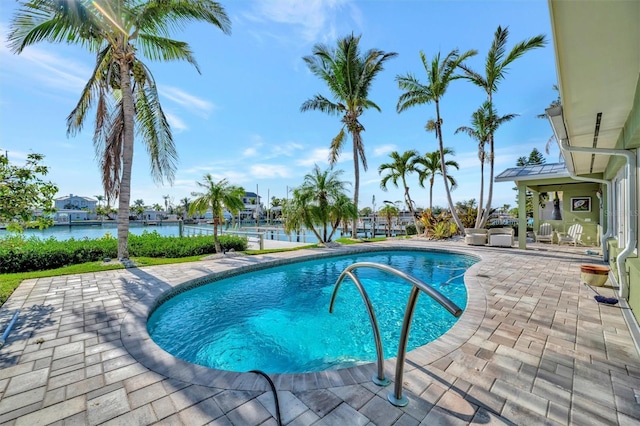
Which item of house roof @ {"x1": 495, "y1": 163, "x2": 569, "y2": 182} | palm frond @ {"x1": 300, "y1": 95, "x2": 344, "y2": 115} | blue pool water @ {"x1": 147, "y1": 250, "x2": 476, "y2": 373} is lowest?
blue pool water @ {"x1": 147, "y1": 250, "x2": 476, "y2": 373}

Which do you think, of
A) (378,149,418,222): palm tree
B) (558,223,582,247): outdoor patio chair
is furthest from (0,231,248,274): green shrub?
(558,223,582,247): outdoor patio chair

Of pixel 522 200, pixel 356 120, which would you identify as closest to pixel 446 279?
pixel 522 200

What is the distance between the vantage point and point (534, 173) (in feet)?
34.4

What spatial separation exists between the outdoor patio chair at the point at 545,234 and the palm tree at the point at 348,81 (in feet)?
29.9

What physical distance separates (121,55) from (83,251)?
22.5 ft

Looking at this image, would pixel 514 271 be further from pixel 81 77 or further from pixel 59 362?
pixel 81 77

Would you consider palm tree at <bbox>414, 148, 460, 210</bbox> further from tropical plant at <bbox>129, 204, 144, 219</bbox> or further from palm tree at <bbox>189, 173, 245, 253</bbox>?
tropical plant at <bbox>129, 204, 144, 219</bbox>

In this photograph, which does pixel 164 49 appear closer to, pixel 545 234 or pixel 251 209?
pixel 545 234

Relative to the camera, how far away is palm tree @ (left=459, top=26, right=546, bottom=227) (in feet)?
39.7

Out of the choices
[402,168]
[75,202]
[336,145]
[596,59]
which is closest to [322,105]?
[336,145]

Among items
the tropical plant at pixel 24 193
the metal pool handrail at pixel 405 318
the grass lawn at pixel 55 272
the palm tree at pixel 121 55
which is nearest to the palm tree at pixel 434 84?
the palm tree at pixel 121 55

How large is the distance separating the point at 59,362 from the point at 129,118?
26.7ft

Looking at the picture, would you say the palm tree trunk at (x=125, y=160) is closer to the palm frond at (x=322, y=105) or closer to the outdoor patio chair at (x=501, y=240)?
the palm frond at (x=322, y=105)

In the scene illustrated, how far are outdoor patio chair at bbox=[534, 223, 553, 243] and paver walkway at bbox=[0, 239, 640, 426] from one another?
10437 millimetres
